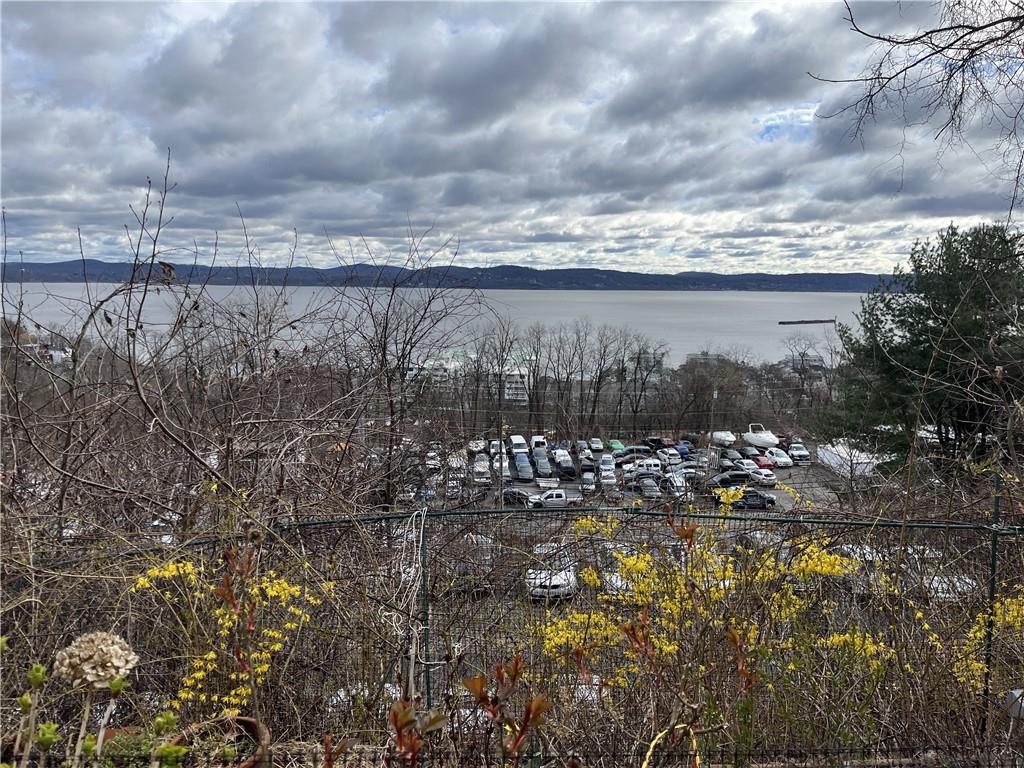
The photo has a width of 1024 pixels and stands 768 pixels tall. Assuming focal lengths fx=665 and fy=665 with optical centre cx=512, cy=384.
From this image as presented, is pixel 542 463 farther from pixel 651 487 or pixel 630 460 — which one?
pixel 651 487

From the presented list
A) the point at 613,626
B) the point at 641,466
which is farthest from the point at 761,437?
the point at 613,626

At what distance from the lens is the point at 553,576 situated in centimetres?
368

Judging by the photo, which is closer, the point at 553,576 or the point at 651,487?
the point at 553,576

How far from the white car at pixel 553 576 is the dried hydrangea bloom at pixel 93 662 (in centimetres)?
242

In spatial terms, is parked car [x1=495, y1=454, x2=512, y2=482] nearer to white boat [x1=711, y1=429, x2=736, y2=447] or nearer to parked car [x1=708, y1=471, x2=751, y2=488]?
parked car [x1=708, y1=471, x2=751, y2=488]

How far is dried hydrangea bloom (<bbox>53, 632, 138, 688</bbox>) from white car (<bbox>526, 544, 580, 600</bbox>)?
7.93 feet

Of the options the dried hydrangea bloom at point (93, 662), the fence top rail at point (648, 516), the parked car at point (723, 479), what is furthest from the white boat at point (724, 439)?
the dried hydrangea bloom at point (93, 662)

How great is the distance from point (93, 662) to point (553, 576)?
8.34ft

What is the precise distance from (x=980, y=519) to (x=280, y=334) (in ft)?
16.8

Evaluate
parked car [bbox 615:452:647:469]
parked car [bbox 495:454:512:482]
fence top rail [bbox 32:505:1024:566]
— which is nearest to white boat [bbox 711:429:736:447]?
parked car [bbox 615:452:647:469]

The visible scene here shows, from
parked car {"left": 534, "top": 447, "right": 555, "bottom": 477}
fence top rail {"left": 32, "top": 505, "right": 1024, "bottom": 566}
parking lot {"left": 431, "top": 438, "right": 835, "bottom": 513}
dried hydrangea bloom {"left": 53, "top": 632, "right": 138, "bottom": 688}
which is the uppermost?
dried hydrangea bloom {"left": 53, "top": 632, "right": 138, "bottom": 688}

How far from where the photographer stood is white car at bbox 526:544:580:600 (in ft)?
12.0

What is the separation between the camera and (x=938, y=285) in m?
14.5

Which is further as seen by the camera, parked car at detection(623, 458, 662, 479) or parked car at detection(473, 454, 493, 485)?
parked car at detection(473, 454, 493, 485)
